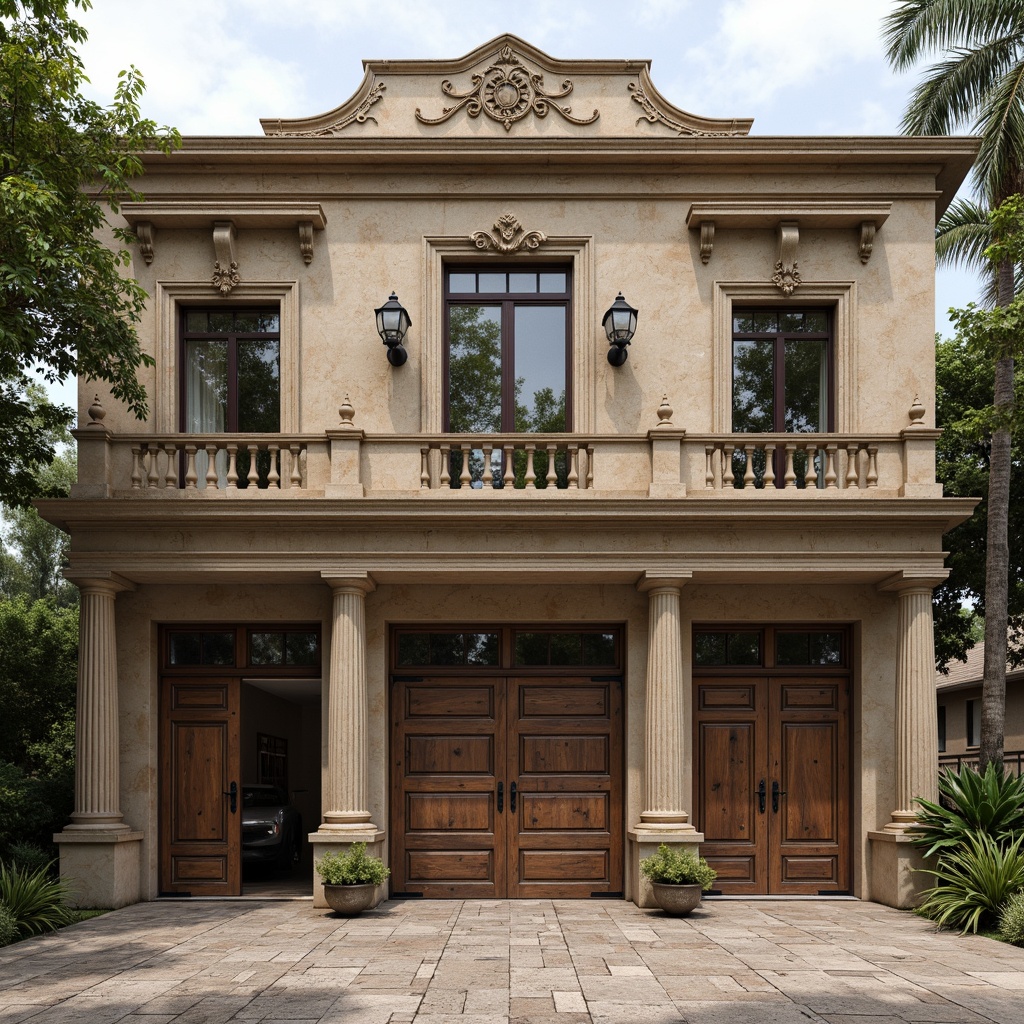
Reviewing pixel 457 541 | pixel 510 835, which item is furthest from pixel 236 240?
pixel 510 835

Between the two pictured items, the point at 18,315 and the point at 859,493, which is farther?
the point at 859,493

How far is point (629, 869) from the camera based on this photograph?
12.5 meters

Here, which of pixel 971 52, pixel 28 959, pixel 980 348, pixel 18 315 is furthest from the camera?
pixel 971 52

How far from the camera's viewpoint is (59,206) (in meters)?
10.7

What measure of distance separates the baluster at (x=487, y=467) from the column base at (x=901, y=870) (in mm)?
6341

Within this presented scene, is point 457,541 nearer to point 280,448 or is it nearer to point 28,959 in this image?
point 280,448

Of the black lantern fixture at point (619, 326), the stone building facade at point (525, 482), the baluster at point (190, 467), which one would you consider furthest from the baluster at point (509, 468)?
the baluster at point (190, 467)

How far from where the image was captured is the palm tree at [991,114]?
15.4m

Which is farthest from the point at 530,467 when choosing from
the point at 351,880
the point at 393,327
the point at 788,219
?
the point at 351,880

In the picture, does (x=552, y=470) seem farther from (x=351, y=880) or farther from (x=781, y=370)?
(x=351, y=880)

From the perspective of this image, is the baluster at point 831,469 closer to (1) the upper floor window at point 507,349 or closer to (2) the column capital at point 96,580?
(1) the upper floor window at point 507,349

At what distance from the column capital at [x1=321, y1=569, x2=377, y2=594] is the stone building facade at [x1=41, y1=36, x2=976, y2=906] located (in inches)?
1.7

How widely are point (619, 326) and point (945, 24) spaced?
27.7ft

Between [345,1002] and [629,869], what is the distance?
5.67m
